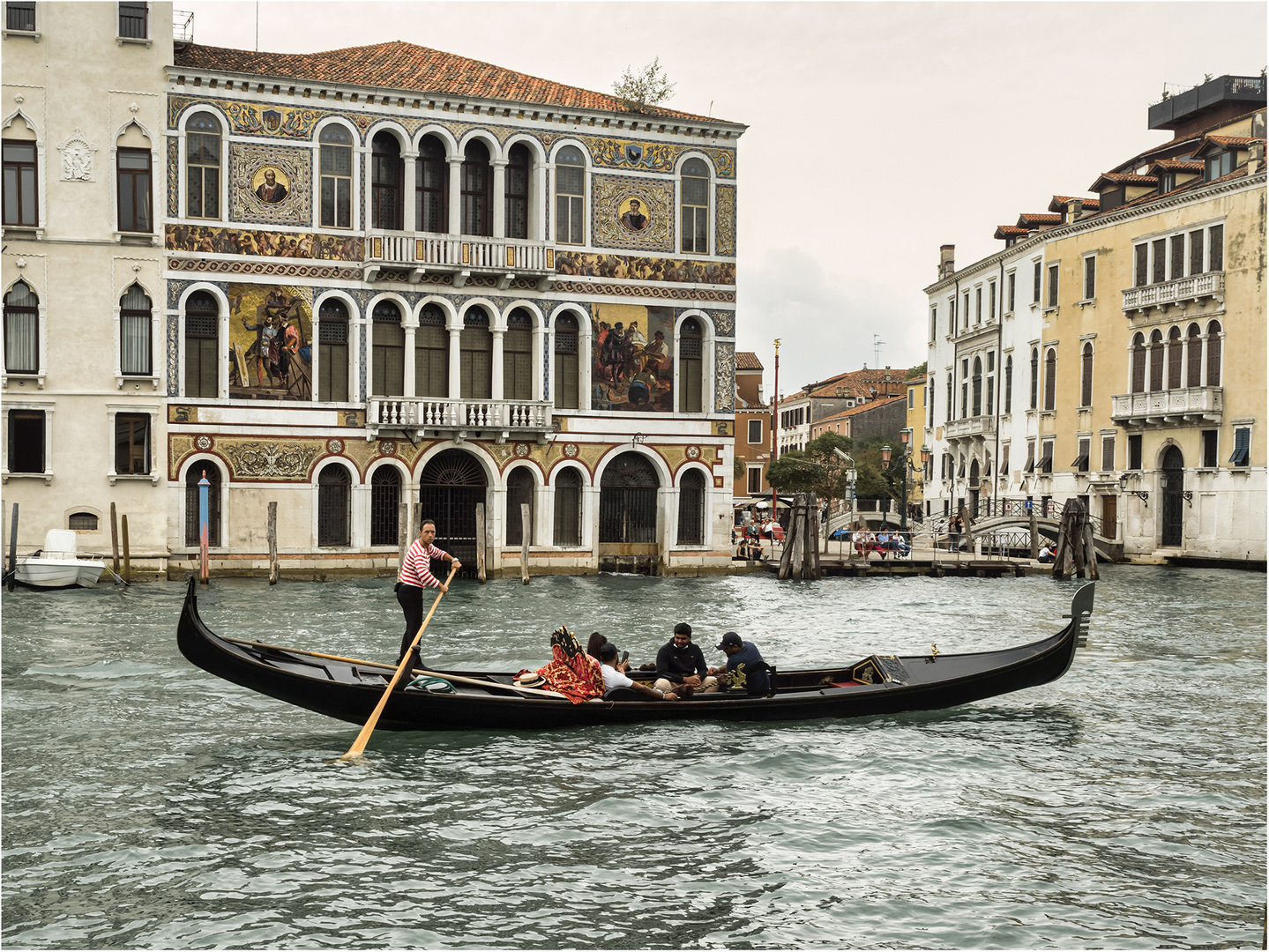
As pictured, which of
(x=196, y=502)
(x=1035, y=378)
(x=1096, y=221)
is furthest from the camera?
(x=1035, y=378)

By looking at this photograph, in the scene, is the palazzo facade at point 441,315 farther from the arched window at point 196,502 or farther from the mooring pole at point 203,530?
the mooring pole at point 203,530

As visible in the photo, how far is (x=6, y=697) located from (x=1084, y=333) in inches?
1155

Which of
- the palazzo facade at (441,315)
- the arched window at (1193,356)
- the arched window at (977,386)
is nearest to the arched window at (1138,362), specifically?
the arched window at (1193,356)

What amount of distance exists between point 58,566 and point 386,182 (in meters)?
8.52

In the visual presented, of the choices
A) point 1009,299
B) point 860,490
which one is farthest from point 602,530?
point 860,490

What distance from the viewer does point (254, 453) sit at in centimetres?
2284

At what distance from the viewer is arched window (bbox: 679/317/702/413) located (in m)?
25.5

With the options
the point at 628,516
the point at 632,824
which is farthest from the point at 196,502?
the point at 632,824

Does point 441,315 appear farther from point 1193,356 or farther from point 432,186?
point 1193,356

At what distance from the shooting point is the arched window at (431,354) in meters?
23.9

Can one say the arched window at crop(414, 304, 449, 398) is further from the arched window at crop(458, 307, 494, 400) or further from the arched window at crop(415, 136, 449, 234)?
the arched window at crop(415, 136, 449, 234)

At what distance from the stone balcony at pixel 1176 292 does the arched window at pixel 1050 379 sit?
10.9 ft

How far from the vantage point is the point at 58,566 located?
20.6 m

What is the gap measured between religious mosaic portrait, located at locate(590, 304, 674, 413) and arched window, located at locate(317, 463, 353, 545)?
4.74 m
